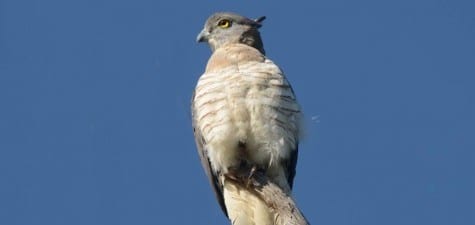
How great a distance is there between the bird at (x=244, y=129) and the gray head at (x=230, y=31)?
1016mm

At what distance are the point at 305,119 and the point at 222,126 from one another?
2.39 ft

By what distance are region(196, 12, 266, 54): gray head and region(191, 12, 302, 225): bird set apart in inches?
40.0

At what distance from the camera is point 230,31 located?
31.9 ft

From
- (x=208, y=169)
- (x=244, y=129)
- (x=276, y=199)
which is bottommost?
(x=276, y=199)

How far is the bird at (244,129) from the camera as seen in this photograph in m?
8.24

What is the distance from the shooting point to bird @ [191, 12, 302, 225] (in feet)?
27.0

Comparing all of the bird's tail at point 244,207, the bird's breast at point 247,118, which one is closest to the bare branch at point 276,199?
the bird's tail at point 244,207

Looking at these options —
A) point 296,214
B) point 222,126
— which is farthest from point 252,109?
point 296,214

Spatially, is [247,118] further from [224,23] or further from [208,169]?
[224,23]

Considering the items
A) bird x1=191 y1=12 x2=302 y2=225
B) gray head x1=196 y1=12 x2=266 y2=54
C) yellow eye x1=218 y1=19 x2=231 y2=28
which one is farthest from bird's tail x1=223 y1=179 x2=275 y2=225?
yellow eye x1=218 y1=19 x2=231 y2=28

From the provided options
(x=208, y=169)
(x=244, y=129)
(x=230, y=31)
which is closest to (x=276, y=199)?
(x=244, y=129)

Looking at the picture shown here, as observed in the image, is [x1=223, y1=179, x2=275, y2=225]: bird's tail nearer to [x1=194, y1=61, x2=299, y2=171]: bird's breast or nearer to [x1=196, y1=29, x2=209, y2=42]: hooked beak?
[x1=194, y1=61, x2=299, y2=171]: bird's breast

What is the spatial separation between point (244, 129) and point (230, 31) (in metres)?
1.71

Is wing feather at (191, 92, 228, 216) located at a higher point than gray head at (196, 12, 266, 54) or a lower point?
lower
